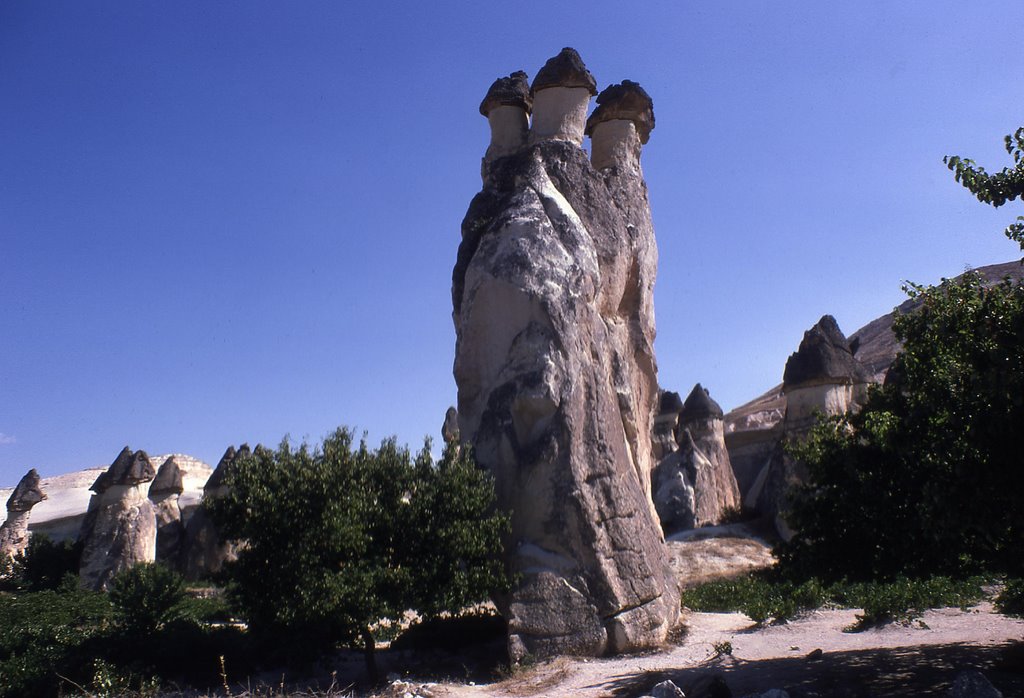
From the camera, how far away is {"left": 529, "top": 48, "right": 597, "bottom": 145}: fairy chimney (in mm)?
17156

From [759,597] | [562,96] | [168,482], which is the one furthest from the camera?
[168,482]

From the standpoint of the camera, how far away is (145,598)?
13398 mm

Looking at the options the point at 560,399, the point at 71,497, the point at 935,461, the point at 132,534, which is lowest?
the point at 935,461

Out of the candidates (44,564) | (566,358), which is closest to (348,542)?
(566,358)

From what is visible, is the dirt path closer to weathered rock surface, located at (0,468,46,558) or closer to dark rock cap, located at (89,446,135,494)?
dark rock cap, located at (89,446,135,494)

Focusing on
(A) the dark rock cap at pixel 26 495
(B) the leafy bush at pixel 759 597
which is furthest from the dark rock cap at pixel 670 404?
(A) the dark rock cap at pixel 26 495

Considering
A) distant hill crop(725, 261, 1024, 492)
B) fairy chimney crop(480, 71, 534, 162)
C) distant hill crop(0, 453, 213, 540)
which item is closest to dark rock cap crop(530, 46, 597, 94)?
fairy chimney crop(480, 71, 534, 162)

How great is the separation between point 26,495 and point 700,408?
1037 inches

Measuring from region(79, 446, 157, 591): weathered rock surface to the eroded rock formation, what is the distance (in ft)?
65.7

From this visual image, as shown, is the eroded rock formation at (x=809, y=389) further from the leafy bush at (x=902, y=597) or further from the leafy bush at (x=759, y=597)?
the leafy bush at (x=902, y=597)

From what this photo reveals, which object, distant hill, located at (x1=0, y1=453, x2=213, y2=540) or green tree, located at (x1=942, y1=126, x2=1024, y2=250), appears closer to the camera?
green tree, located at (x1=942, y1=126, x2=1024, y2=250)

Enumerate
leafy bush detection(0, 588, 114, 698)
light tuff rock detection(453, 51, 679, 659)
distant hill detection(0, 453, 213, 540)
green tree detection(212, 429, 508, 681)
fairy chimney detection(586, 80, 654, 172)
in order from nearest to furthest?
green tree detection(212, 429, 508, 681) < leafy bush detection(0, 588, 114, 698) < light tuff rock detection(453, 51, 679, 659) < fairy chimney detection(586, 80, 654, 172) < distant hill detection(0, 453, 213, 540)

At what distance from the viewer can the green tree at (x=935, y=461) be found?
802cm

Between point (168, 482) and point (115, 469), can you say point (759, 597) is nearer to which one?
point (115, 469)
